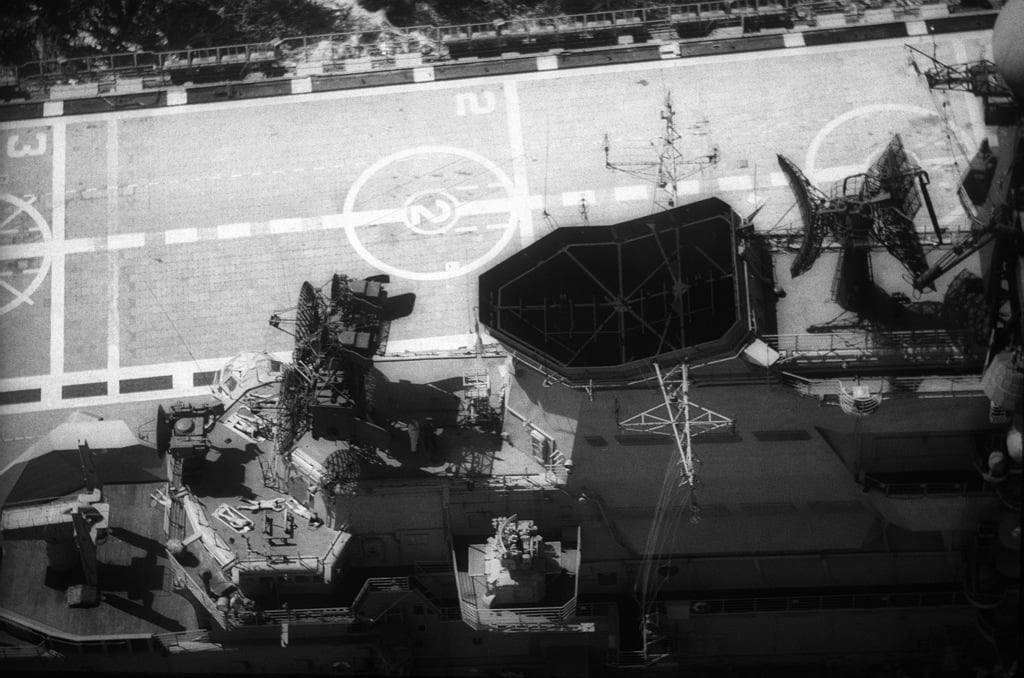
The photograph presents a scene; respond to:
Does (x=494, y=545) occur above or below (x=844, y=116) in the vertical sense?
below

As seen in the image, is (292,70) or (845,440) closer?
(845,440)

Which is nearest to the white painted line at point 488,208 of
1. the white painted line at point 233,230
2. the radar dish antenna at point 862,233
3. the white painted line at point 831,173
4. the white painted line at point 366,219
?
the white painted line at point 366,219

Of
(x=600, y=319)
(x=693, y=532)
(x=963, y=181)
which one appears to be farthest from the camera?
(x=963, y=181)

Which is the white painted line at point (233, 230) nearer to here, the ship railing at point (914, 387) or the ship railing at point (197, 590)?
the ship railing at point (197, 590)

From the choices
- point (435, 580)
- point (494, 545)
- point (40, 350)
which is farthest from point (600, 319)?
point (40, 350)

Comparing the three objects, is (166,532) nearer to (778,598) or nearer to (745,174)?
(778,598)

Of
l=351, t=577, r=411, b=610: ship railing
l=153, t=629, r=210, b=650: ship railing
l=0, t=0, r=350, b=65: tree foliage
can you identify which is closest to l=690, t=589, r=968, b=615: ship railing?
l=351, t=577, r=411, b=610: ship railing

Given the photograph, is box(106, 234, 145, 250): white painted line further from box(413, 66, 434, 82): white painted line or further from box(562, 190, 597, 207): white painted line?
box(562, 190, 597, 207): white painted line

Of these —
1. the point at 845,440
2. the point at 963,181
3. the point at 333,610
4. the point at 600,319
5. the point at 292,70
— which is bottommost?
the point at 333,610
